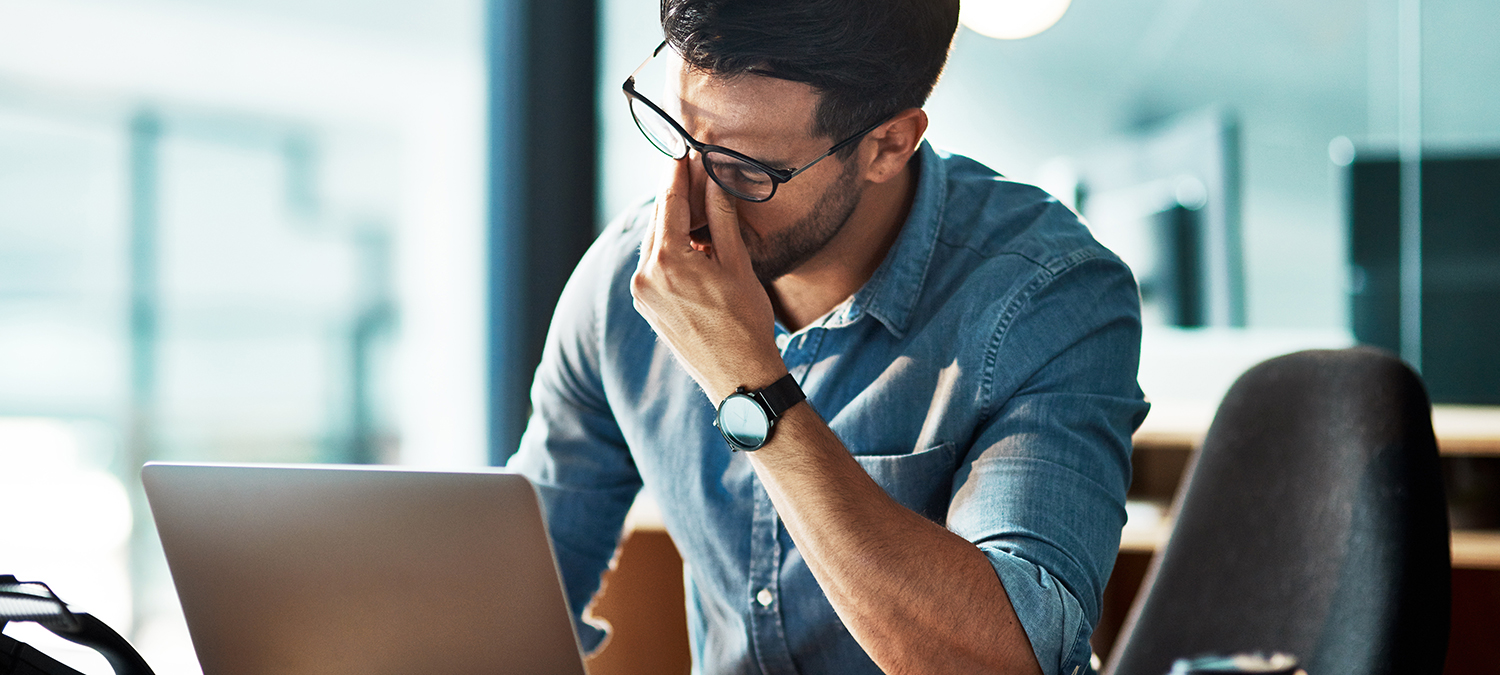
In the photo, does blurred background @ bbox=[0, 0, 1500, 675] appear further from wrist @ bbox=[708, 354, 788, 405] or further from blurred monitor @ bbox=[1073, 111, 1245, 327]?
wrist @ bbox=[708, 354, 788, 405]

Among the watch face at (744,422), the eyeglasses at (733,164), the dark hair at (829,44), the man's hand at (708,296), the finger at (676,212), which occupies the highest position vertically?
the dark hair at (829,44)

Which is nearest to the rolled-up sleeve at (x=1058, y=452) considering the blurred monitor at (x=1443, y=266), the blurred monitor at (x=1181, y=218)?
the blurred monitor at (x=1181, y=218)

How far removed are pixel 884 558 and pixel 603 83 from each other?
1908mm

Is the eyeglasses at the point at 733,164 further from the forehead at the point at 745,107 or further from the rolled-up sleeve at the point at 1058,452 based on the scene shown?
the rolled-up sleeve at the point at 1058,452

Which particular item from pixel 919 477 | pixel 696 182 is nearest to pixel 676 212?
pixel 696 182

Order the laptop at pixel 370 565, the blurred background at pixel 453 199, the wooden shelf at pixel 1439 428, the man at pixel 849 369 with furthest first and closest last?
1. the wooden shelf at pixel 1439 428
2. the blurred background at pixel 453 199
3. the man at pixel 849 369
4. the laptop at pixel 370 565

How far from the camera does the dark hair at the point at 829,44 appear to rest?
1049 mm

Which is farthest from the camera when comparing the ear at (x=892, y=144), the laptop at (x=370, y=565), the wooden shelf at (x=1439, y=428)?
the wooden shelf at (x=1439, y=428)

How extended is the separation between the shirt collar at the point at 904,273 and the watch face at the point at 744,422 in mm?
239

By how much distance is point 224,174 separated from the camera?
2090 mm

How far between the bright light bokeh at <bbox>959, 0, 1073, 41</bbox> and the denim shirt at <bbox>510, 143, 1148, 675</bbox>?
1.48m

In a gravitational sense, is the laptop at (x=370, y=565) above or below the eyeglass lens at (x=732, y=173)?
below

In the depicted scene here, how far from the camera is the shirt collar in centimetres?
113

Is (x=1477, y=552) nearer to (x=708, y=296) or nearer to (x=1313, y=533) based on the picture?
(x=1313, y=533)
